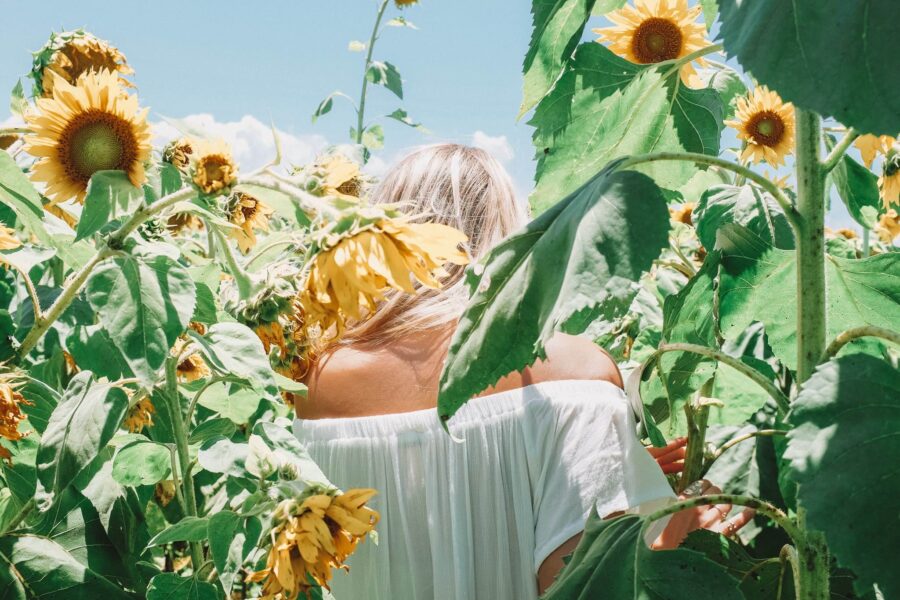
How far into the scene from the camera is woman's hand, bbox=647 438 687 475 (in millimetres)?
1952

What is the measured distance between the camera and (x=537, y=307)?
2.96 ft

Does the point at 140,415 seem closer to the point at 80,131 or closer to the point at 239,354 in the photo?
the point at 239,354

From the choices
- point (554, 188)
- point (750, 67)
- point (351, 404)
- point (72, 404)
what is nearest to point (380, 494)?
point (351, 404)

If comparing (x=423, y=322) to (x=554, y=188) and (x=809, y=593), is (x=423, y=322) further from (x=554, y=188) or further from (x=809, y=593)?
(x=809, y=593)

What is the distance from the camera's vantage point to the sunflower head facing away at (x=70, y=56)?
1984 millimetres

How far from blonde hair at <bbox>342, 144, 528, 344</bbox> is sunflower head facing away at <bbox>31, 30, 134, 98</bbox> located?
2.20ft

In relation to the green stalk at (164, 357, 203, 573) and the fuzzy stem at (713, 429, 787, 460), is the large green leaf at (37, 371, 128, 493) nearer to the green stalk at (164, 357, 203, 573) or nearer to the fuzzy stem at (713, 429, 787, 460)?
the green stalk at (164, 357, 203, 573)

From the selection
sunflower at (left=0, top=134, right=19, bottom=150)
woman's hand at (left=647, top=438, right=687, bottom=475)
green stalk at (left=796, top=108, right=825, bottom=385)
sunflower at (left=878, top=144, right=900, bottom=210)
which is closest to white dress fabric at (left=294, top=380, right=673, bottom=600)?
woman's hand at (left=647, top=438, right=687, bottom=475)

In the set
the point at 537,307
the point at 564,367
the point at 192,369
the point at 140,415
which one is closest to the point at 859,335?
the point at 537,307

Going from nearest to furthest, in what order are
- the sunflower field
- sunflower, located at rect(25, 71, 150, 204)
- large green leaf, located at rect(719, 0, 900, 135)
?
large green leaf, located at rect(719, 0, 900, 135) → the sunflower field → sunflower, located at rect(25, 71, 150, 204)

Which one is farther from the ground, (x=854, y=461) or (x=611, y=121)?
(x=611, y=121)

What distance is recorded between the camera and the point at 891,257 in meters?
1.10

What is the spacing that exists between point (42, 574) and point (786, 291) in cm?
125

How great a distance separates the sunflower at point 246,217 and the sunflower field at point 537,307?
0.01 meters
